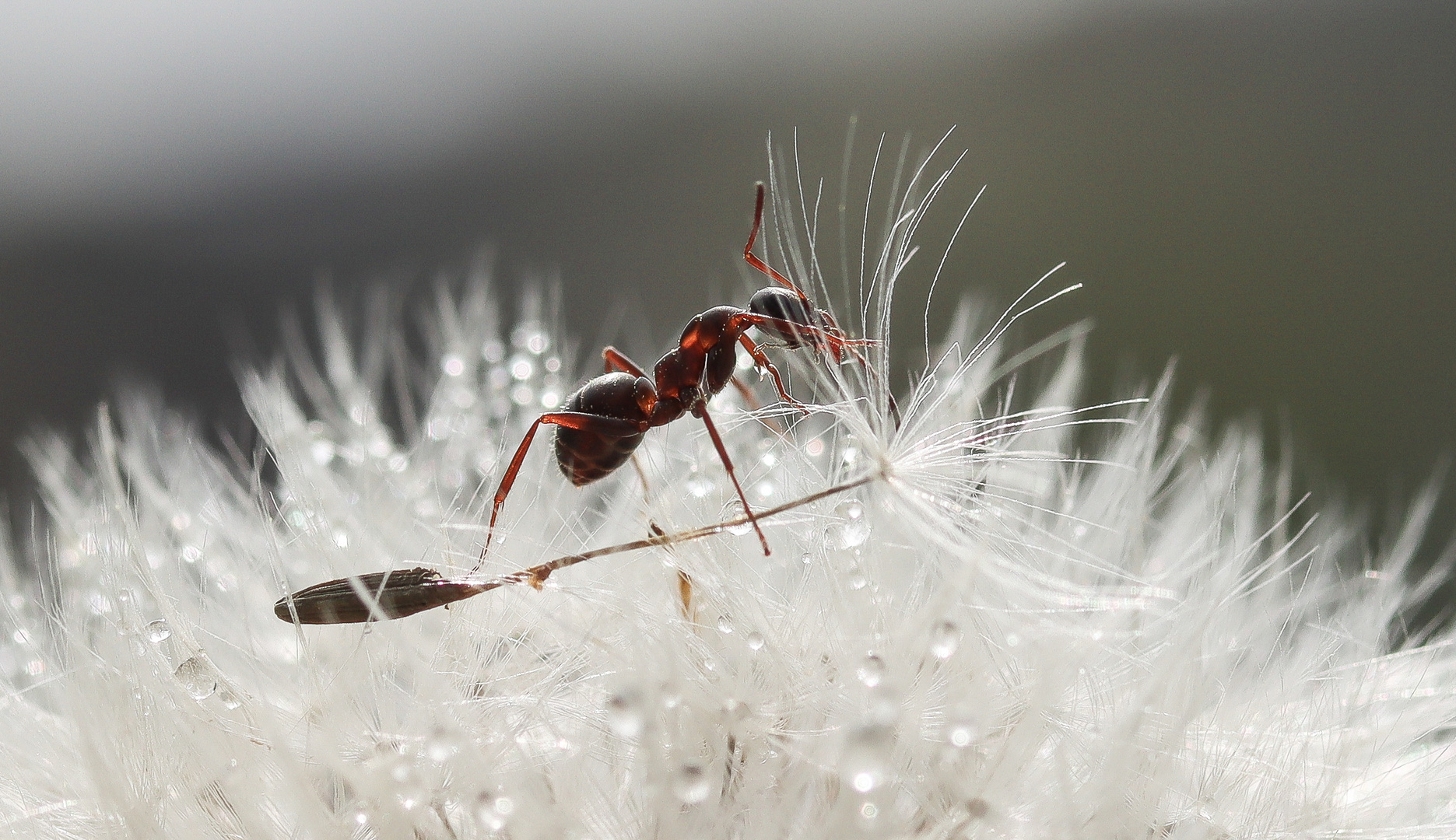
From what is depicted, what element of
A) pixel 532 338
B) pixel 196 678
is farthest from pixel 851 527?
pixel 532 338

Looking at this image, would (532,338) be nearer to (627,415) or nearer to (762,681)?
(627,415)

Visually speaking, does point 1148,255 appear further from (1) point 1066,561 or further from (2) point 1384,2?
(1) point 1066,561

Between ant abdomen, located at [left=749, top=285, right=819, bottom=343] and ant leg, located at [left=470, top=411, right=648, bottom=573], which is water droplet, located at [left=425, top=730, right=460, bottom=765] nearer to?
ant leg, located at [left=470, top=411, right=648, bottom=573]

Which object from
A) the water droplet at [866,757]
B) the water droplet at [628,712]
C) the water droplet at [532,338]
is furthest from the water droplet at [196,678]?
the water droplet at [532,338]

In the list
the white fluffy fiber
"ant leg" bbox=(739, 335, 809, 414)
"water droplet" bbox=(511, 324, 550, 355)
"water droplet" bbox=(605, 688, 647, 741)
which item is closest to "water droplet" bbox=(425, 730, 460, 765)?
the white fluffy fiber

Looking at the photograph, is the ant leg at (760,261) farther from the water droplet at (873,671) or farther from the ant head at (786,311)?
the water droplet at (873,671)

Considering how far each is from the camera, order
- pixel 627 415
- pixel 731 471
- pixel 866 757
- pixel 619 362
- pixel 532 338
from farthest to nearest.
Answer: pixel 532 338 < pixel 619 362 < pixel 627 415 < pixel 731 471 < pixel 866 757
